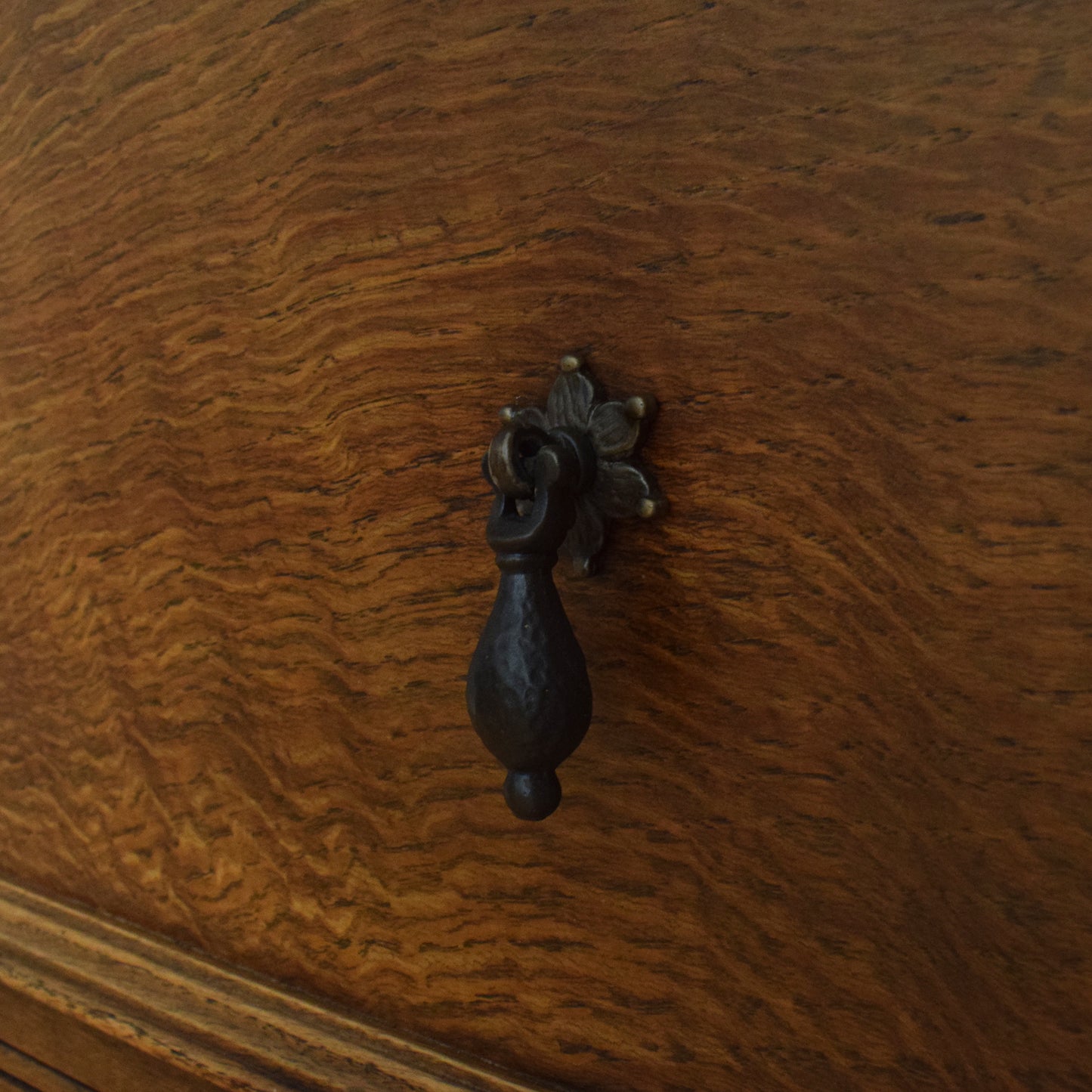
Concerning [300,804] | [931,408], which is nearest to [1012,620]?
[931,408]

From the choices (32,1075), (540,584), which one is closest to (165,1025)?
(32,1075)

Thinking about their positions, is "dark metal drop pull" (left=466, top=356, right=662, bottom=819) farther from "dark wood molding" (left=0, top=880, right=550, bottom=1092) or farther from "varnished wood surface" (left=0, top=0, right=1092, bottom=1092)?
"dark wood molding" (left=0, top=880, right=550, bottom=1092)

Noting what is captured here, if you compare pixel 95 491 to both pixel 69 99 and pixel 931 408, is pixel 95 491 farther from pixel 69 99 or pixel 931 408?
pixel 931 408

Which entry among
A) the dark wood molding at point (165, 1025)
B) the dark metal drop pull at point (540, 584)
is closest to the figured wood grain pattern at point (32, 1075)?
the dark wood molding at point (165, 1025)

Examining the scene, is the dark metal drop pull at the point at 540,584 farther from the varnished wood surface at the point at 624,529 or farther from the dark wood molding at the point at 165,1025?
the dark wood molding at the point at 165,1025

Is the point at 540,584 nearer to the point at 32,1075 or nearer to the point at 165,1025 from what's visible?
the point at 165,1025

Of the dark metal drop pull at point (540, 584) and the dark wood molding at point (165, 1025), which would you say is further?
the dark wood molding at point (165, 1025)

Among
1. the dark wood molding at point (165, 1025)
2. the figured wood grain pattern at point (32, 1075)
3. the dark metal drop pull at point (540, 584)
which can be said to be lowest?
the figured wood grain pattern at point (32, 1075)
